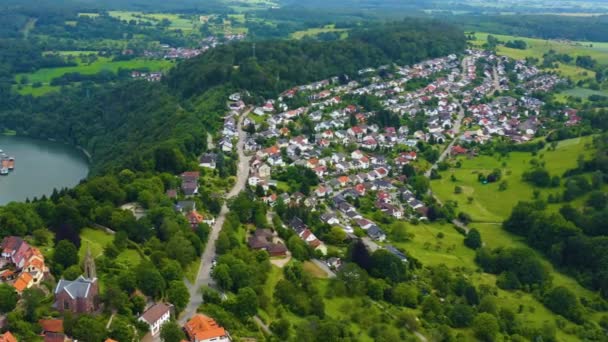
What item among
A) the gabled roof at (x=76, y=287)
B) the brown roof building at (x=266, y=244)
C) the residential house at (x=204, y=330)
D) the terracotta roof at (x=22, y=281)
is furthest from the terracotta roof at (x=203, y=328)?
the brown roof building at (x=266, y=244)

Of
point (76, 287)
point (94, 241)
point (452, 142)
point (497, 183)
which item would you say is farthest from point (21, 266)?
point (452, 142)

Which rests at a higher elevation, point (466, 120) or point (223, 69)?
point (223, 69)

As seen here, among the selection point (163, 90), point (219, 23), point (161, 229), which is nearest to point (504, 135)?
point (163, 90)

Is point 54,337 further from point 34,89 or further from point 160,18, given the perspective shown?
point 160,18

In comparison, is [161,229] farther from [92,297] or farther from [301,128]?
[301,128]

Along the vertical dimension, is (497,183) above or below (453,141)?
above

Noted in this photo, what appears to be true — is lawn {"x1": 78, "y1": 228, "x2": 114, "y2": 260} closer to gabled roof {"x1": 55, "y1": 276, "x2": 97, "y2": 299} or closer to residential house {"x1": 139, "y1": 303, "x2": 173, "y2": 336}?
gabled roof {"x1": 55, "y1": 276, "x2": 97, "y2": 299}

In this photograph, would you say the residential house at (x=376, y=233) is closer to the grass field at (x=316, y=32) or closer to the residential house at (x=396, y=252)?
the residential house at (x=396, y=252)
